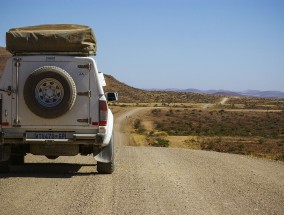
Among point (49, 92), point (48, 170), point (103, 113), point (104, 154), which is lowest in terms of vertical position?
point (48, 170)

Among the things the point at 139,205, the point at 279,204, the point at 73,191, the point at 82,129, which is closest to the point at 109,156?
the point at 82,129

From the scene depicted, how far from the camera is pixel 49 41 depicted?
10047 mm

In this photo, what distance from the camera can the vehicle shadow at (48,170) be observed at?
10241 millimetres

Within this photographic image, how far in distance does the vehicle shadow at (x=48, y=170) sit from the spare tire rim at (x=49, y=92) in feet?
5.25

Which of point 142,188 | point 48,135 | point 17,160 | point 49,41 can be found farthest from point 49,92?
point 17,160

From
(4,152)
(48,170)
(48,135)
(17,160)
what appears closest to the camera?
(48,135)

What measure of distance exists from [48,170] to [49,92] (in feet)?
7.66

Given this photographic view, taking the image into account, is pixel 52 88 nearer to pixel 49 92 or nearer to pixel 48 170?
pixel 49 92

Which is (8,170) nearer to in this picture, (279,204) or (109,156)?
(109,156)

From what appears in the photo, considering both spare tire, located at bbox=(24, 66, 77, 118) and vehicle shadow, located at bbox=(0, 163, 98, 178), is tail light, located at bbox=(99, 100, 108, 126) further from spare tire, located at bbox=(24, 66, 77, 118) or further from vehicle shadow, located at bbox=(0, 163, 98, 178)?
vehicle shadow, located at bbox=(0, 163, 98, 178)

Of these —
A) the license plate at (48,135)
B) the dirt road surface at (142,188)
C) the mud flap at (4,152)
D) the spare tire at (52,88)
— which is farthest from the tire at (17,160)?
the spare tire at (52,88)

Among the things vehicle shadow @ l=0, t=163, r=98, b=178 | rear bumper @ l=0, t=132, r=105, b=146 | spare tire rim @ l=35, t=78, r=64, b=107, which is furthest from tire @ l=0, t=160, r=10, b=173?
spare tire rim @ l=35, t=78, r=64, b=107

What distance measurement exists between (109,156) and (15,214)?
400 centimetres

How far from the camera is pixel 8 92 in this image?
9.72m
